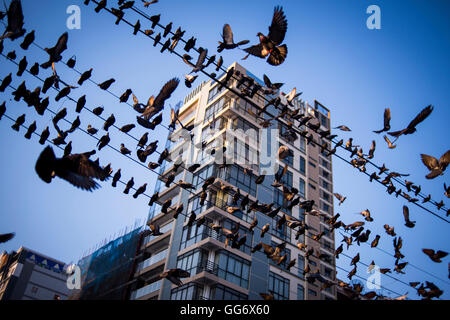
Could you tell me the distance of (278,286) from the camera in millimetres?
26062

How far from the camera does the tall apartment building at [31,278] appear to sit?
60.5m

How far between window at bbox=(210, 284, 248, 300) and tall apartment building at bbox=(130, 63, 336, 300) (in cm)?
6

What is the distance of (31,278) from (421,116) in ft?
227

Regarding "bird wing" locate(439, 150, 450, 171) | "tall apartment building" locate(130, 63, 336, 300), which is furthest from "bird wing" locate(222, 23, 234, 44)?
"tall apartment building" locate(130, 63, 336, 300)

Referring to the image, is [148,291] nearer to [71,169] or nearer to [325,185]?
[71,169]

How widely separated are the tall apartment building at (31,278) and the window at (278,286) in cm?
4491

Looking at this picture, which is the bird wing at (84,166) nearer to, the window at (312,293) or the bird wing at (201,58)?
the bird wing at (201,58)

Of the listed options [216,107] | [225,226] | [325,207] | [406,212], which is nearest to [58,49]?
[406,212]

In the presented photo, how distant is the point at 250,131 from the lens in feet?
98.5
